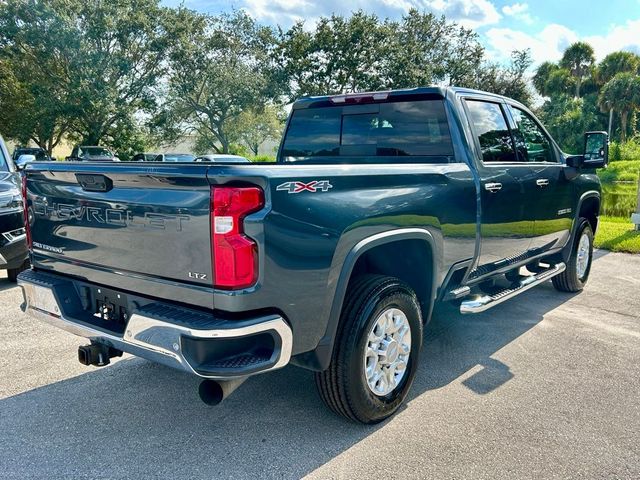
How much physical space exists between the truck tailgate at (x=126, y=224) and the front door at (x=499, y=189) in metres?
2.34

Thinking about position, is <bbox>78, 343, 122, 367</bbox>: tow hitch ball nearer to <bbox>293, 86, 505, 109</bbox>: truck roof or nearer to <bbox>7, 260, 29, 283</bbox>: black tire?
<bbox>293, 86, 505, 109</bbox>: truck roof

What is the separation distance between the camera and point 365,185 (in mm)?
2854

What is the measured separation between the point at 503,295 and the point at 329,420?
74.8 inches

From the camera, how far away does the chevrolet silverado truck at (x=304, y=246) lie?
2344 mm

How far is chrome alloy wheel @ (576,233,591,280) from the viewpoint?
610 centimetres

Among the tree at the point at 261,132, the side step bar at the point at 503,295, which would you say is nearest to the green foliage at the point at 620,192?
the side step bar at the point at 503,295

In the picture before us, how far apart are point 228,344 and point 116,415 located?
1.38m

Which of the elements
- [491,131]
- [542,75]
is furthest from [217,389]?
[542,75]

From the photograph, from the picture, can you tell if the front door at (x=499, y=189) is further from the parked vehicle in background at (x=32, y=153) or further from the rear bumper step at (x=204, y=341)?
the parked vehicle in background at (x=32, y=153)

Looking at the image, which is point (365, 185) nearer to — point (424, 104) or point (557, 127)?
point (424, 104)

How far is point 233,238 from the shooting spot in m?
2.30

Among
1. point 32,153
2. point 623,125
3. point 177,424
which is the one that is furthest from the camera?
point 623,125

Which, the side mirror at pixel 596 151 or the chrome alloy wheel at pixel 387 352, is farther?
the side mirror at pixel 596 151

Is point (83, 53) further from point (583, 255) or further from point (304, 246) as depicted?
point (304, 246)
